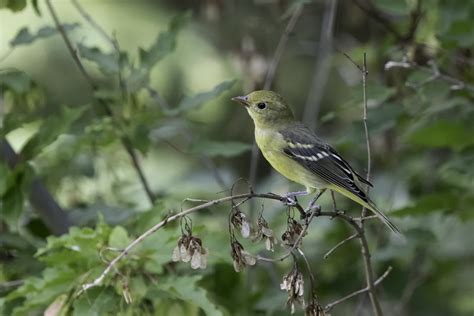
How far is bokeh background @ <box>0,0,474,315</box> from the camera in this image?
3.83 metres

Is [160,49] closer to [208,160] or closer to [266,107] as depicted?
[266,107]

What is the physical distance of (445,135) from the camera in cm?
452

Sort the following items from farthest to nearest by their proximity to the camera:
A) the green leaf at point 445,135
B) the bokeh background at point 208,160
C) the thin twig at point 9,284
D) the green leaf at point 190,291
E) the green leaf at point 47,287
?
the green leaf at point 445,135, the thin twig at point 9,284, the bokeh background at point 208,160, the green leaf at point 47,287, the green leaf at point 190,291

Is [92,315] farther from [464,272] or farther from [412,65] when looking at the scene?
[464,272]

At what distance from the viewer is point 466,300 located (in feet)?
19.6

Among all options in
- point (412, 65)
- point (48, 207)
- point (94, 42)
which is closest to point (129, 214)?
point (48, 207)

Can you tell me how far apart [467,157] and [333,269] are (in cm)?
127

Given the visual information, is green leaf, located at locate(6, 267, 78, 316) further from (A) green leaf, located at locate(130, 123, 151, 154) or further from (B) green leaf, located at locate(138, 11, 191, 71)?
(B) green leaf, located at locate(138, 11, 191, 71)

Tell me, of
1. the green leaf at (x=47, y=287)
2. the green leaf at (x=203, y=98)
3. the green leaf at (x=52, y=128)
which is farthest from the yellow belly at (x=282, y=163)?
the green leaf at (x=47, y=287)

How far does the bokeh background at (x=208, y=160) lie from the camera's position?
383 cm

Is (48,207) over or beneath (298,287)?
beneath

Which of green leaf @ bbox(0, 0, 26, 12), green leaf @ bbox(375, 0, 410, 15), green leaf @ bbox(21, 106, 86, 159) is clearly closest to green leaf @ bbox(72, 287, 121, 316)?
green leaf @ bbox(21, 106, 86, 159)

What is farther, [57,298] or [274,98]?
[274,98]

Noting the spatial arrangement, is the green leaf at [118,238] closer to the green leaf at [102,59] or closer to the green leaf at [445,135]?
the green leaf at [102,59]
